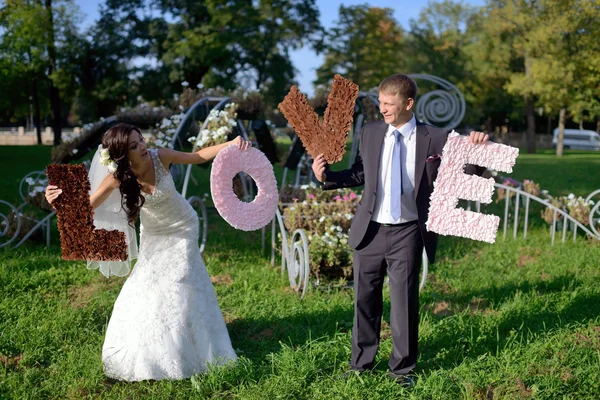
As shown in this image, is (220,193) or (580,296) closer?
(220,193)

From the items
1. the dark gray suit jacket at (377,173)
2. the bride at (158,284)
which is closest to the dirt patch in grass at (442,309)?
the dark gray suit jacket at (377,173)

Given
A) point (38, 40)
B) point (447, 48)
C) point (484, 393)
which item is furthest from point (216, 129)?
point (447, 48)

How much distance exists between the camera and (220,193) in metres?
3.82

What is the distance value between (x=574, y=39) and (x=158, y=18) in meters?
22.4

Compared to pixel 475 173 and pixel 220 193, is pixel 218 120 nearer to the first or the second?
pixel 220 193

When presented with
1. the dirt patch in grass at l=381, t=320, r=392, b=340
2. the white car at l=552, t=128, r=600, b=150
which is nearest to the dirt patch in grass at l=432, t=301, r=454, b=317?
the dirt patch in grass at l=381, t=320, r=392, b=340

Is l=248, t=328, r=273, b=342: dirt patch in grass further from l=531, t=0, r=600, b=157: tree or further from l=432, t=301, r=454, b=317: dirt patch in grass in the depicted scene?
l=531, t=0, r=600, b=157: tree

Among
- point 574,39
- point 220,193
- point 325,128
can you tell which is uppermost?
point 574,39

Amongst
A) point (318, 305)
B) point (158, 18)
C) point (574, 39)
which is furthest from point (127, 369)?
point (158, 18)

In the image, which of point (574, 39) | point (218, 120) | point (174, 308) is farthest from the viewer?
point (574, 39)

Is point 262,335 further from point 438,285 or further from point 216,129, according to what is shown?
point 216,129

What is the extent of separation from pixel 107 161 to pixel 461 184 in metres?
2.22

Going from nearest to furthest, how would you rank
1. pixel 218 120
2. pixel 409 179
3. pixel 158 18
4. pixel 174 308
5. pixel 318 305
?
1. pixel 409 179
2. pixel 174 308
3. pixel 318 305
4. pixel 218 120
5. pixel 158 18

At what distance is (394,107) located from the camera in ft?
11.0
